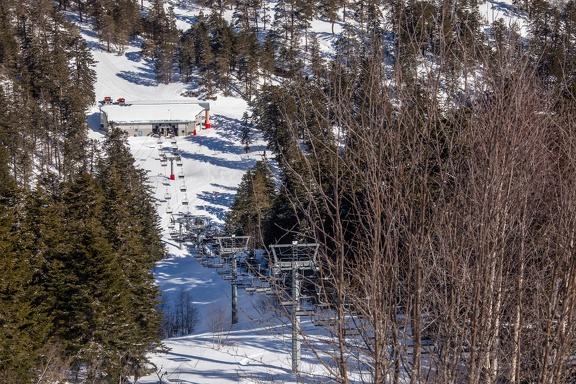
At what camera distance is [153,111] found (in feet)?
192

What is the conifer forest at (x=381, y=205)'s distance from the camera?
143 inches

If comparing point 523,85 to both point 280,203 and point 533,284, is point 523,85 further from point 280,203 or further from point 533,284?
point 280,203

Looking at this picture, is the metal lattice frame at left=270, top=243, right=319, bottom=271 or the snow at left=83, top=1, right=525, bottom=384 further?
the snow at left=83, top=1, right=525, bottom=384

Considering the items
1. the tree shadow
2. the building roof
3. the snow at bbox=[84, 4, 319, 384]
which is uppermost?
the tree shadow

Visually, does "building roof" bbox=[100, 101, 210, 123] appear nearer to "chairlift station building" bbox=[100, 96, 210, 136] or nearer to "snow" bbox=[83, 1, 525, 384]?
"chairlift station building" bbox=[100, 96, 210, 136]

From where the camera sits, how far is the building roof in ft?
187

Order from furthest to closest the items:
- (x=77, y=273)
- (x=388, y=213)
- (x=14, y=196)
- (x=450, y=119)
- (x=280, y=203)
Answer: (x=280, y=203) → (x=14, y=196) → (x=77, y=273) → (x=450, y=119) → (x=388, y=213)

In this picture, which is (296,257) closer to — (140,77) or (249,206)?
(249,206)

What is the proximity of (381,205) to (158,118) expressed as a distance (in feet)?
182

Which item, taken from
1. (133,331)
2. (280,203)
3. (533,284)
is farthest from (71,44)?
(533,284)

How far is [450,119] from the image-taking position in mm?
4230

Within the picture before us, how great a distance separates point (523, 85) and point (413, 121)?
1014mm

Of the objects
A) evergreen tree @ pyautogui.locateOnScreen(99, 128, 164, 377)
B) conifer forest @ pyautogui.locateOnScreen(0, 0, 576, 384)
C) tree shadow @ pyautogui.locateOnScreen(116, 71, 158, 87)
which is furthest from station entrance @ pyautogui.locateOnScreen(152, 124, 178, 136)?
evergreen tree @ pyautogui.locateOnScreen(99, 128, 164, 377)

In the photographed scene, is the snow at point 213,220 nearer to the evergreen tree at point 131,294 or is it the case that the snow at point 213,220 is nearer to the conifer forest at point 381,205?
the evergreen tree at point 131,294
